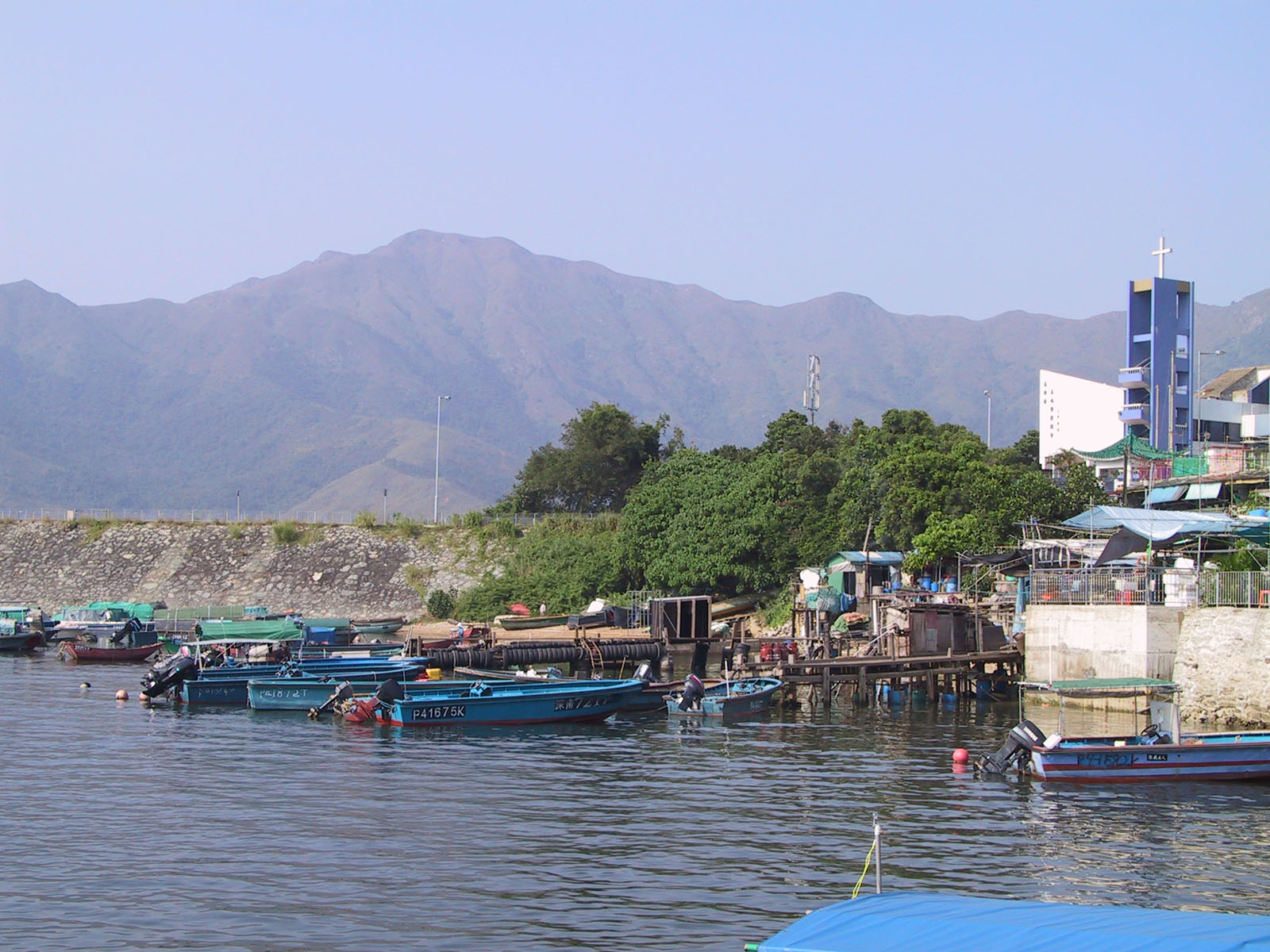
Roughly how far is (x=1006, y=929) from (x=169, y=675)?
128 feet

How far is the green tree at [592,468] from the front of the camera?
330 ft

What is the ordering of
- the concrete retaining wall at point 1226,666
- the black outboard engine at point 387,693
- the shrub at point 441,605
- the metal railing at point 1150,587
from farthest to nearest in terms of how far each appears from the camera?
the shrub at point 441,605 → the black outboard engine at point 387,693 → the metal railing at point 1150,587 → the concrete retaining wall at point 1226,666

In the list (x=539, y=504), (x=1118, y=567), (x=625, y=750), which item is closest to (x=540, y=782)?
(x=625, y=750)

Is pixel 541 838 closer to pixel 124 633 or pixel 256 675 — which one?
pixel 256 675

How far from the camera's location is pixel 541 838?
22734mm

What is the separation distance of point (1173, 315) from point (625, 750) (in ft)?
168

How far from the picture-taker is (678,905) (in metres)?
18.2

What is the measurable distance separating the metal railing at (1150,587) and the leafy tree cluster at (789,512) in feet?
47.8

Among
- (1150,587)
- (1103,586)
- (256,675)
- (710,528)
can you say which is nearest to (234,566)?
(710,528)

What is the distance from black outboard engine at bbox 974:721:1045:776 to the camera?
28609 millimetres

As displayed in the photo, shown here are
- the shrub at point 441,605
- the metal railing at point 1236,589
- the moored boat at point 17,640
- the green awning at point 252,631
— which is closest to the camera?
the metal railing at point 1236,589

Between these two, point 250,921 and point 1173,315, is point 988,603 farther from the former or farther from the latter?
point 250,921

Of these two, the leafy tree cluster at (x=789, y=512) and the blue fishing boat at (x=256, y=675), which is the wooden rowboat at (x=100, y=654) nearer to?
the blue fishing boat at (x=256, y=675)

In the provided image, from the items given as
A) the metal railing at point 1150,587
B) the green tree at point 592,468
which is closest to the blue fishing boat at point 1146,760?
the metal railing at point 1150,587
